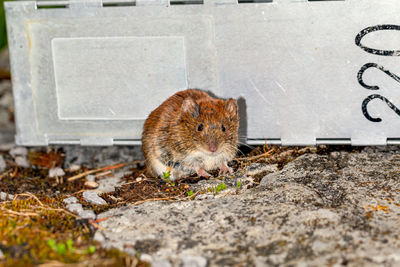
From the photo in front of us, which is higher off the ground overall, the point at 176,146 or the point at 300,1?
the point at 300,1

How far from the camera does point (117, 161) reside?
556 centimetres

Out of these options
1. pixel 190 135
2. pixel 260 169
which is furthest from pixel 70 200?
pixel 260 169

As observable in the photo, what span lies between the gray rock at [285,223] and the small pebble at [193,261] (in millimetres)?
43

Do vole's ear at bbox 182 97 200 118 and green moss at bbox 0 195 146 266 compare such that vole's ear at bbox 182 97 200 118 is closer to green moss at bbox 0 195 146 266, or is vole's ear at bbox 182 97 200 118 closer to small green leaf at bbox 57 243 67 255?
green moss at bbox 0 195 146 266

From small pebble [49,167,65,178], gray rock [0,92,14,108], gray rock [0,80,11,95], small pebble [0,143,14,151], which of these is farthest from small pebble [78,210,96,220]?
gray rock [0,80,11,95]

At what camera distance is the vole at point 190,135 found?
4.05 m

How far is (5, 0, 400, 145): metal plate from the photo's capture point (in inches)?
167

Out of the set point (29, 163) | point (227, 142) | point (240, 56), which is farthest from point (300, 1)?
point (29, 163)

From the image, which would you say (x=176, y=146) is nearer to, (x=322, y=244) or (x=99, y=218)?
(x=99, y=218)

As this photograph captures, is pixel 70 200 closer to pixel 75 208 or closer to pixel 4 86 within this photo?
pixel 75 208

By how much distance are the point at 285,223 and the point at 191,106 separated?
57.0 inches

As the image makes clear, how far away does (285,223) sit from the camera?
3131mm

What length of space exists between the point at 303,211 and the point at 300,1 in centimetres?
203

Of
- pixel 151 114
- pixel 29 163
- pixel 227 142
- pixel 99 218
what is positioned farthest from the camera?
pixel 29 163
